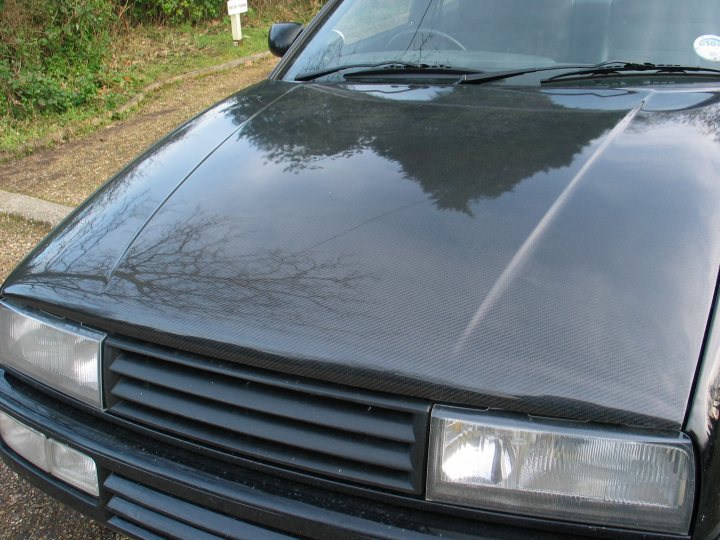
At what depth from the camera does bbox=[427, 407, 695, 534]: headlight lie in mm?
1214

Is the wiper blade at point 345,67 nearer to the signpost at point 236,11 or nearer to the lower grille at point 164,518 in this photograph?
the lower grille at point 164,518

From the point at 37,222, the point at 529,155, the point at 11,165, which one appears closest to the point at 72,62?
the point at 11,165

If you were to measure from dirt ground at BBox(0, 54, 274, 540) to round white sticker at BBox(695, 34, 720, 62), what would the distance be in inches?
96.3

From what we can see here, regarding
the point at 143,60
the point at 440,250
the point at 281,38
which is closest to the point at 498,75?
the point at 440,250

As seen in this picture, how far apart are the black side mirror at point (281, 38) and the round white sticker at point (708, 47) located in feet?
6.00

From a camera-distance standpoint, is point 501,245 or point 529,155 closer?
point 501,245

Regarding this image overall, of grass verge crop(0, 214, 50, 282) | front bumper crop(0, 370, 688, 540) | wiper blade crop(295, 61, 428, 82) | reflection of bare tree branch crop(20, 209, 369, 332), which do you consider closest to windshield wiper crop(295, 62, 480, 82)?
wiper blade crop(295, 61, 428, 82)

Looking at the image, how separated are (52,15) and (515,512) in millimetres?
8019

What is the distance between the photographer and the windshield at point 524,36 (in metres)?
2.30

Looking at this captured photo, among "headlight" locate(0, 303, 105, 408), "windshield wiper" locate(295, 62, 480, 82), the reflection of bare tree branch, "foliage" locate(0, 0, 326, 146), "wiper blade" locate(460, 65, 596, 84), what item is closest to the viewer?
the reflection of bare tree branch

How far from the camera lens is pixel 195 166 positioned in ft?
6.72

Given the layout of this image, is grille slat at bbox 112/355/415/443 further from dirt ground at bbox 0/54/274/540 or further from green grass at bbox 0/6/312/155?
green grass at bbox 0/6/312/155

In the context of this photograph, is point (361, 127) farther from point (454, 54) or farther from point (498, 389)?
point (498, 389)

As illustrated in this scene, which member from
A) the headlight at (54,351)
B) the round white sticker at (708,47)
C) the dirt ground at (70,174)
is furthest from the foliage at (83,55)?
the round white sticker at (708,47)
